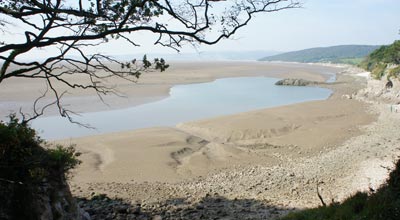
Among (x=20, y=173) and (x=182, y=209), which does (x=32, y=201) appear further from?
(x=182, y=209)

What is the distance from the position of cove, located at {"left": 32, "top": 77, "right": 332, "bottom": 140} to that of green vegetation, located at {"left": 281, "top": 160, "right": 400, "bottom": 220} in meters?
11.4

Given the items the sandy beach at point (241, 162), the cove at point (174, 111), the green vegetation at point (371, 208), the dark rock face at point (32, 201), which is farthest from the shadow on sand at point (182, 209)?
the cove at point (174, 111)

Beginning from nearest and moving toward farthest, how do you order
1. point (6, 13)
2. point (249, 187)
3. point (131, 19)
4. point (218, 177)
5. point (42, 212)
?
point (6, 13)
point (131, 19)
point (42, 212)
point (249, 187)
point (218, 177)

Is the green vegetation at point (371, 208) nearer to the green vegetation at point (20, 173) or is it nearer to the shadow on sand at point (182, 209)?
the shadow on sand at point (182, 209)

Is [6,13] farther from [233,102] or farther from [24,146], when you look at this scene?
[233,102]

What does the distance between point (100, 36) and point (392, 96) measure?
34.8 m

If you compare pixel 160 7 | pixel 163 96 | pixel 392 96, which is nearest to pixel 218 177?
pixel 160 7

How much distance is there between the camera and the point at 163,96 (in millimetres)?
34781

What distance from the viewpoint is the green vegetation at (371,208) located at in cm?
522

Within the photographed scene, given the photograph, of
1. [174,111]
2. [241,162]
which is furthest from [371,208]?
[174,111]

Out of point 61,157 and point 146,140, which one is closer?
point 61,157

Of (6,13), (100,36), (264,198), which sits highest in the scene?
(6,13)

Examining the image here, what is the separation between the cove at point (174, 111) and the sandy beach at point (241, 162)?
2.06m

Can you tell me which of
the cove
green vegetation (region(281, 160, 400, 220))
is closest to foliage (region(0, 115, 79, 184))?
green vegetation (region(281, 160, 400, 220))
